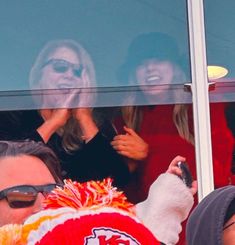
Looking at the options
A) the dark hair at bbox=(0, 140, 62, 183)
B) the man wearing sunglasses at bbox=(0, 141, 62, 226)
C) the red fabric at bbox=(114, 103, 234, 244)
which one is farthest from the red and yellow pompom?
the red fabric at bbox=(114, 103, 234, 244)

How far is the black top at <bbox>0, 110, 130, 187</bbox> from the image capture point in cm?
281

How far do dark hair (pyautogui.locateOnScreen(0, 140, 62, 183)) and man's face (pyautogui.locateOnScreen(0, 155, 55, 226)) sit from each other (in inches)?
0.7

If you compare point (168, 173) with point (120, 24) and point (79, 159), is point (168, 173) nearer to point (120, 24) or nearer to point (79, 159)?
point (79, 159)

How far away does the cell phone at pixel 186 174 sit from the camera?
285 cm

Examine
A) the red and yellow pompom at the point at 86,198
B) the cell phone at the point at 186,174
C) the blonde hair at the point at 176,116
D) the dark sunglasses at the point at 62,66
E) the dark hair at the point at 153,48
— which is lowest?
the red and yellow pompom at the point at 86,198

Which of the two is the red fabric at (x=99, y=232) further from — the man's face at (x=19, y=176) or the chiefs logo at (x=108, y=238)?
the man's face at (x=19, y=176)

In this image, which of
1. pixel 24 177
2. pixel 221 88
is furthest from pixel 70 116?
pixel 221 88

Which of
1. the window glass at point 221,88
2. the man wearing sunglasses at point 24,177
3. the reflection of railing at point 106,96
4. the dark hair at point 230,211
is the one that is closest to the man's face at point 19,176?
the man wearing sunglasses at point 24,177

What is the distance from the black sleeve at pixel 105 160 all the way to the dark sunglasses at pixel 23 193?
22cm

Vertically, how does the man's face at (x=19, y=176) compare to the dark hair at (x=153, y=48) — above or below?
below

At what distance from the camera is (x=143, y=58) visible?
296 cm

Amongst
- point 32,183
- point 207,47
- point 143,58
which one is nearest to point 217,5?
point 207,47

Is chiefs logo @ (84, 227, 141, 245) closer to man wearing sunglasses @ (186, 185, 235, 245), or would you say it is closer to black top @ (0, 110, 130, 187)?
man wearing sunglasses @ (186, 185, 235, 245)

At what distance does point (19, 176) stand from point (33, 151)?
125 mm
